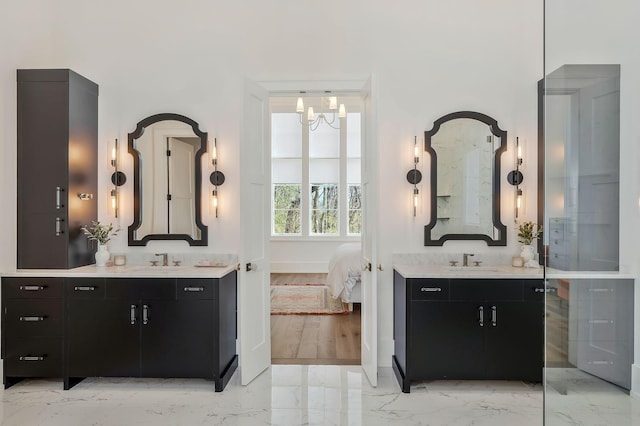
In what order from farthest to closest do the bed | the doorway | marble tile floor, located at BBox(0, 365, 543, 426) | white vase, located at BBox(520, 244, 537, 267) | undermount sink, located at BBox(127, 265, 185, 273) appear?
the doorway → the bed → white vase, located at BBox(520, 244, 537, 267) → undermount sink, located at BBox(127, 265, 185, 273) → marble tile floor, located at BBox(0, 365, 543, 426)

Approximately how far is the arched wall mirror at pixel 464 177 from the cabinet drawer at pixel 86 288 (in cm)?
271

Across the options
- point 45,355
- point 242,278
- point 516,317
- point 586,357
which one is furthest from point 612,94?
point 45,355

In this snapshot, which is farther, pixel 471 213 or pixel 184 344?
pixel 471 213

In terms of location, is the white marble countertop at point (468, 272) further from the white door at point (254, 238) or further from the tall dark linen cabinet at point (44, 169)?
the tall dark linen cabinet at point (44, 169)

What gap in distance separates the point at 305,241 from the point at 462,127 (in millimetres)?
5195

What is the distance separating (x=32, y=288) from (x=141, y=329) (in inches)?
35.5

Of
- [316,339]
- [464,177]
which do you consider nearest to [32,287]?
[316,339]

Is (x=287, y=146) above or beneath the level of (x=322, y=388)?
above

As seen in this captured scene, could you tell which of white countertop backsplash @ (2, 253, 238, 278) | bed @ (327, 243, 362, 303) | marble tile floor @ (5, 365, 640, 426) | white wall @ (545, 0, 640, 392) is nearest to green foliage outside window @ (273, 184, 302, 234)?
bed @ (327, 243, 362, 303)

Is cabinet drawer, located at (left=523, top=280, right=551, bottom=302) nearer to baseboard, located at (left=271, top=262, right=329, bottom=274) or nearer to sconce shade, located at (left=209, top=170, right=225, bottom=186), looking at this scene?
sconce shade, located at (left=209, top=170, right=225, bottom=186)

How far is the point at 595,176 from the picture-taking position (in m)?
1.65

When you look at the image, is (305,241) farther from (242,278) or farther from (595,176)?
(595,176)

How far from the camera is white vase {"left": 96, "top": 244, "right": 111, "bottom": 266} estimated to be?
3.70 meters

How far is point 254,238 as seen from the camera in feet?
11.9
